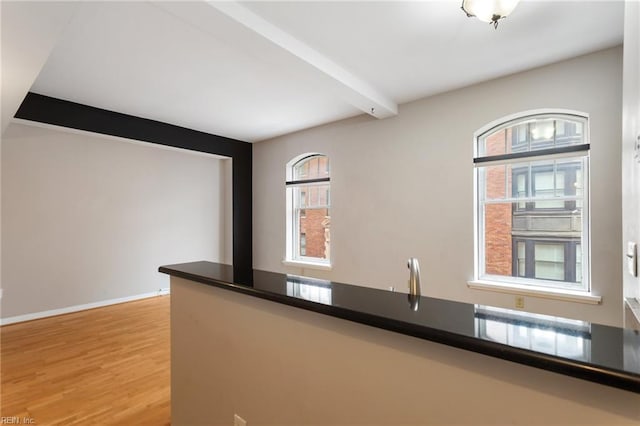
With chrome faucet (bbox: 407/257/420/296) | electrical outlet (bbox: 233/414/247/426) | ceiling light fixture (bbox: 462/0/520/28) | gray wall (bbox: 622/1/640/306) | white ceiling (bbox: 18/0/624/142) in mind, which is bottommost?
electrical outlet (bbox: 233/414/247/426)

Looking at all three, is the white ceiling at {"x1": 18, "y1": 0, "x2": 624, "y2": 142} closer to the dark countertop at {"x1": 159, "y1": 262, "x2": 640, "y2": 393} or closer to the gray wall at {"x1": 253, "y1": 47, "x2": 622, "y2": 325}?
the gray wall at {"x1": 253, "y1": 47, "x2": 622, "y2": 325}

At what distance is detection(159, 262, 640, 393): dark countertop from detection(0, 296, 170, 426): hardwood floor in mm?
1799

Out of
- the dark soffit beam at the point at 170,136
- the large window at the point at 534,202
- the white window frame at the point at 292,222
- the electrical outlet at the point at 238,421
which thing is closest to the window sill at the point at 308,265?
the white window frame at the point at 292,222

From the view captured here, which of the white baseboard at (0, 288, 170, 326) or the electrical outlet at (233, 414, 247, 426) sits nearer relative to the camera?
the electrical outlet at (233, 414, 247, 426)

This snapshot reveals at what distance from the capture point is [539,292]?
308 cm

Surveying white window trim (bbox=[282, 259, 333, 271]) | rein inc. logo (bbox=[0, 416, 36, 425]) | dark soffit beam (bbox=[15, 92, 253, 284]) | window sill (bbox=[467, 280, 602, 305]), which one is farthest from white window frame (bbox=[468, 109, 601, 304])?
rein inc. logo (bbox=[0, 416, 36, 425])

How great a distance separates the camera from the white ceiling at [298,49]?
2.22 m

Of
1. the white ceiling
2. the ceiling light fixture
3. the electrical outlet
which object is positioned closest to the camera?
the electrical outlet

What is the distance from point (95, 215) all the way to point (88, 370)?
2.74 m

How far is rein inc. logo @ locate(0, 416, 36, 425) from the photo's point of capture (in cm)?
210

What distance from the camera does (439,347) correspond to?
0.85 meters

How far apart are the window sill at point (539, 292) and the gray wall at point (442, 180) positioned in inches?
2.3

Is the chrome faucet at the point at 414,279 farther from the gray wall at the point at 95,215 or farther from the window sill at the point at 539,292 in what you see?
the gray wall at the point at 95,215

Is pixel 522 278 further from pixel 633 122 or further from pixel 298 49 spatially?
pixel 298 49
